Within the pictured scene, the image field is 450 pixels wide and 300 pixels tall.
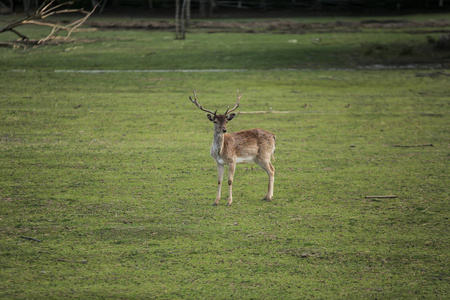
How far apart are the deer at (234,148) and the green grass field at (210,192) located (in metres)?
0.55

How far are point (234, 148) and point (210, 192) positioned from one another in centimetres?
111

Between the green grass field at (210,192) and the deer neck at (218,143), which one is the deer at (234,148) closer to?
the deer neck at (218,143)

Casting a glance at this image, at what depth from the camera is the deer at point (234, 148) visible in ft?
28.5

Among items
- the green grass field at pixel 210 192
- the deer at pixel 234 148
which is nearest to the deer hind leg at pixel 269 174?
the deer at pixel 234 148

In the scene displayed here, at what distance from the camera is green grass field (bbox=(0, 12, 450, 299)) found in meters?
6.62

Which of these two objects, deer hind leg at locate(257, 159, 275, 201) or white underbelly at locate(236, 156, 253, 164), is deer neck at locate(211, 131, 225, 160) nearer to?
white underbelly at locate(236, 156, 253, 164)

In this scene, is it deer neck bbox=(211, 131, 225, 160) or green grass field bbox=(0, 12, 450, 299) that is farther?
deer neck bbox=(211, 131, 225, 160)

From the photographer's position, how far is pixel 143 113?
16062 mm

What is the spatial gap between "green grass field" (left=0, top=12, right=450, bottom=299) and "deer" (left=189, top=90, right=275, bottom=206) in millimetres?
550

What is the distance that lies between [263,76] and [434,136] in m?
9.24

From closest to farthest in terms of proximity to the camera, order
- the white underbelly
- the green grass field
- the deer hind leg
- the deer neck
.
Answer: the green grass field
the deer neck
the white underbelly
the deer hind leg

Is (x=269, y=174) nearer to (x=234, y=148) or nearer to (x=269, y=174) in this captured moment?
(x=269, y=174)

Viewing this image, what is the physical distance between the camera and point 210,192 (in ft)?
31.5

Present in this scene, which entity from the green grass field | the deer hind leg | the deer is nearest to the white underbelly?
the deer
